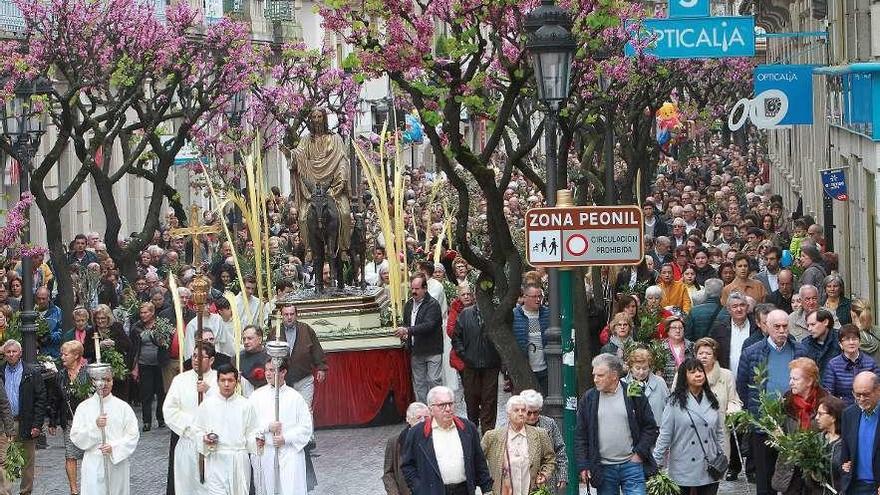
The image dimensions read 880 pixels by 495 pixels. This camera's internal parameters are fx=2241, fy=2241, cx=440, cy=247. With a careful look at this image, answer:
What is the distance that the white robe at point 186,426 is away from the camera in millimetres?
16797

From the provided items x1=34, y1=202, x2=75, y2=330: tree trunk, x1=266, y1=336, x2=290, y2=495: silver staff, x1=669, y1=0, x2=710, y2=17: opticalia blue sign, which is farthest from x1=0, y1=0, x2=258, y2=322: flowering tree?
x1=266, y1=336, x2=290, y2=495: silver staff

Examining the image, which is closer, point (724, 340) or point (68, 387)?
point (724, 340)

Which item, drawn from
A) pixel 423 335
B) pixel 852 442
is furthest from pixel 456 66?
pixel 852 442

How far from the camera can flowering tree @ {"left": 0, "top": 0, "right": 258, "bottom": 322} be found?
28.5 m

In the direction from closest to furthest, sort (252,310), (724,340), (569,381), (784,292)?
(569,381), (724,340), (784,292), (252,310)

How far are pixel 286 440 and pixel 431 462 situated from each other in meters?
3.26

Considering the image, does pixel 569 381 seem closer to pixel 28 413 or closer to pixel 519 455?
pixel 519 455

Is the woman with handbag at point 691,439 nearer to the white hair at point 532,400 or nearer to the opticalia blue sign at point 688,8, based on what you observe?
the white hair at point 532,400

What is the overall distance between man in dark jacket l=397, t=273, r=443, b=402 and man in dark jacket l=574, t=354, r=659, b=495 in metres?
7.70

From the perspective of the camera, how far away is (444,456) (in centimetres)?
1376

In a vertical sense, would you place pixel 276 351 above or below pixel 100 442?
above

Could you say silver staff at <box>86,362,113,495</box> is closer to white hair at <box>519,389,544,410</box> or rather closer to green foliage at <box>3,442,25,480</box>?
green foliage at <box>3,442,25,480</box>

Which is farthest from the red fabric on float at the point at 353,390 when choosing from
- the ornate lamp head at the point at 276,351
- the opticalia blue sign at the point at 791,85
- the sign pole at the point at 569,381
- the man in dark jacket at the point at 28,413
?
the sign pole at the point at 569,381

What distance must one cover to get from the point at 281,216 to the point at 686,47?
18.0m
